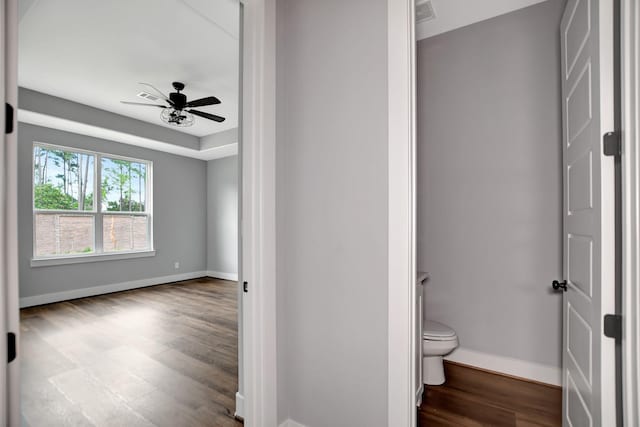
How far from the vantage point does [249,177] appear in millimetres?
1586

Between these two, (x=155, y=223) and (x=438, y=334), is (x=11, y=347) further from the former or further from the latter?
(x=155, y=223)

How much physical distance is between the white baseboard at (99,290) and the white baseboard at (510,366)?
530cm

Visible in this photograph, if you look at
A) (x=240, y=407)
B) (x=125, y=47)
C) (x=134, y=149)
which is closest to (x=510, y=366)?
(x=240, y=407)

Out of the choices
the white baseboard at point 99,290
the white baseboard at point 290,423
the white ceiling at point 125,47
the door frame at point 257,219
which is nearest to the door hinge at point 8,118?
the door frame at point 257,219

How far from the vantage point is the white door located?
1.08 metres

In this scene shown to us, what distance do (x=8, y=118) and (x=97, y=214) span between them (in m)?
5.19

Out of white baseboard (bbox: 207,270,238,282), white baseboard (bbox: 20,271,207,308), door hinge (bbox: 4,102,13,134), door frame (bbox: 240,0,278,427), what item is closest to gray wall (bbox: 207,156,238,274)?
white baseboard (bbox: 207,270,238,282)

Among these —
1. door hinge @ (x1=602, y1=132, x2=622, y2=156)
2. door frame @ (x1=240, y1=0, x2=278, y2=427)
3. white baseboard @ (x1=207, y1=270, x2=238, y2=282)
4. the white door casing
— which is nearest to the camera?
the white door casing

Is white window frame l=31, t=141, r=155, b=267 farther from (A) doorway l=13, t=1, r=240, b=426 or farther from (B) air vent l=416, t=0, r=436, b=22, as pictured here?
(B) air vent l=416, t=0, r=436, b=22

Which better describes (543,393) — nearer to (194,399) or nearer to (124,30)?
(194,399)

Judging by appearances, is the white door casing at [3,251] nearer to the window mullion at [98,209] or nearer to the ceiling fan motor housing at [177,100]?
the ceiling fan motor housing at [177,100]

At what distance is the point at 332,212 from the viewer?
5.11 ft

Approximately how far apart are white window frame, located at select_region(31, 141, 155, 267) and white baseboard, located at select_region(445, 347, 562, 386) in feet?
17.5

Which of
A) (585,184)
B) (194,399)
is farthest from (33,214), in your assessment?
(585,184)
